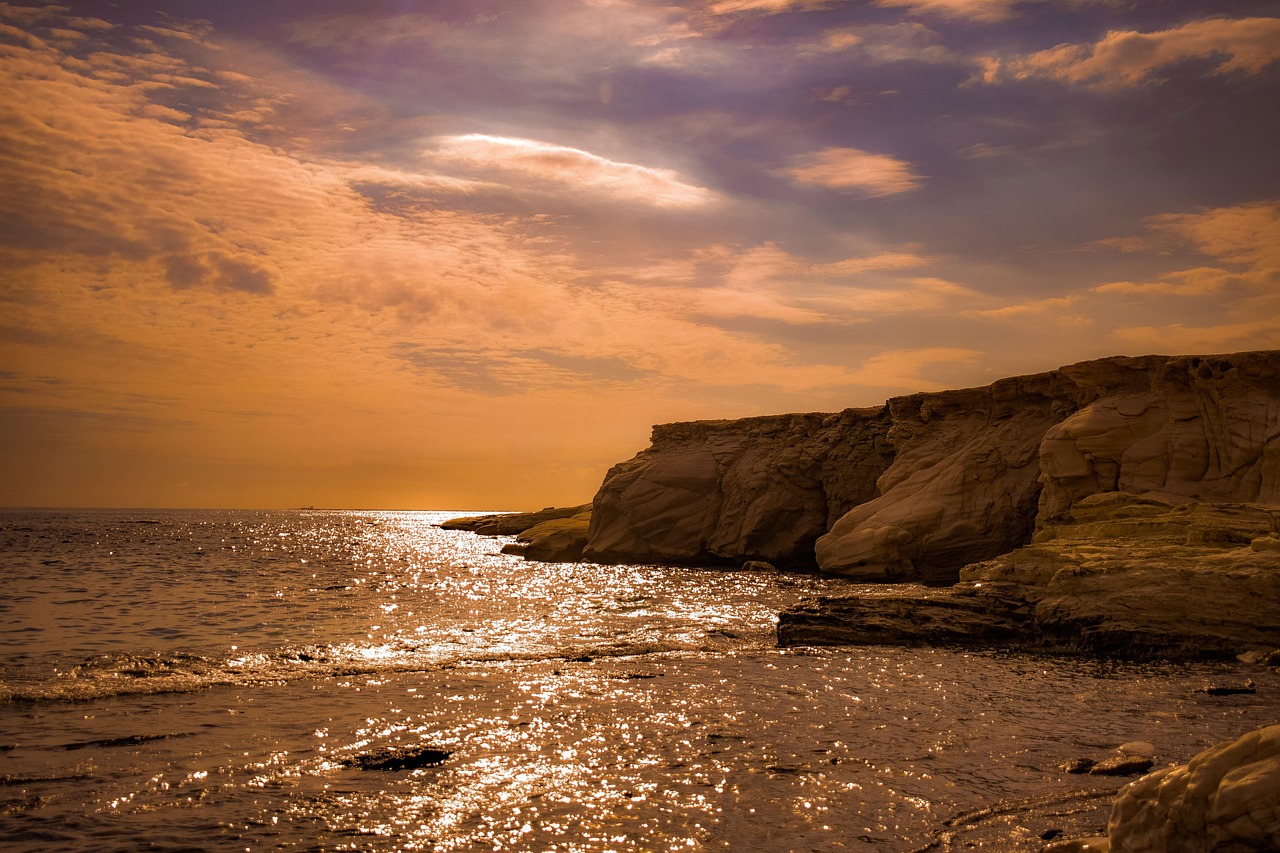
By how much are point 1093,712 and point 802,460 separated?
3985 cm

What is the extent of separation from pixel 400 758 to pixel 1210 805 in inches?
374

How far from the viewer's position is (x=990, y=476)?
41.4 metres

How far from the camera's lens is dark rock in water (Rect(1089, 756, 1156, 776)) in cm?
1070

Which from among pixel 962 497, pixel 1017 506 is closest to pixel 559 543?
pixel 962 497

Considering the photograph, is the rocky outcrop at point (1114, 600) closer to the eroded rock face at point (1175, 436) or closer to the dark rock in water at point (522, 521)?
the eroded rock face at point (1175, 436)

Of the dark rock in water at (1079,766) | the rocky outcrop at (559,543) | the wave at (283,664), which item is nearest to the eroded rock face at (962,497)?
the wave at (283,664)

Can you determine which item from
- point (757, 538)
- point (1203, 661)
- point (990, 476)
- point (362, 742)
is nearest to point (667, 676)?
point (362, 742)

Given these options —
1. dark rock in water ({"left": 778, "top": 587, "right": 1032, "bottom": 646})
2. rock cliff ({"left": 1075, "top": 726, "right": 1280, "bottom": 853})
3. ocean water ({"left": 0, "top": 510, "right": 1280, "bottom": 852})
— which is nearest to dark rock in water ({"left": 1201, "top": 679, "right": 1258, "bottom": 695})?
ocean water ({"left": 0, "top": 510, "right": 1280, "bottom": 852})

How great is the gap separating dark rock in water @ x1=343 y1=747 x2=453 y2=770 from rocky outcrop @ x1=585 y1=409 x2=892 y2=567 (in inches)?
1686

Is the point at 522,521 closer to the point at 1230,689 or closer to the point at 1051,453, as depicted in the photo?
the point at 1051,453

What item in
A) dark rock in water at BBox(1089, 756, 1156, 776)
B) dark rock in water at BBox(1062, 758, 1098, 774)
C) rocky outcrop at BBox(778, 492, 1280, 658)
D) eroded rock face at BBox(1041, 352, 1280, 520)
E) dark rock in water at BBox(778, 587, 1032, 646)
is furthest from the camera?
eroded rock face at BBox(1041, 352, 1280, 520)

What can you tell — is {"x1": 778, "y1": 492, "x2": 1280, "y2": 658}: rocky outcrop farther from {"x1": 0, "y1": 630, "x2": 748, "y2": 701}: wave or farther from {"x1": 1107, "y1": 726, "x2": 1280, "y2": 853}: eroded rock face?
{"x1": 1107, "y1": 726, "x2": 1280, "y2": 853}: eroded rock face

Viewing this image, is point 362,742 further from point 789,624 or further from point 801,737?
point 789,624

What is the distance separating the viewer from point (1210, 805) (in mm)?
5793
